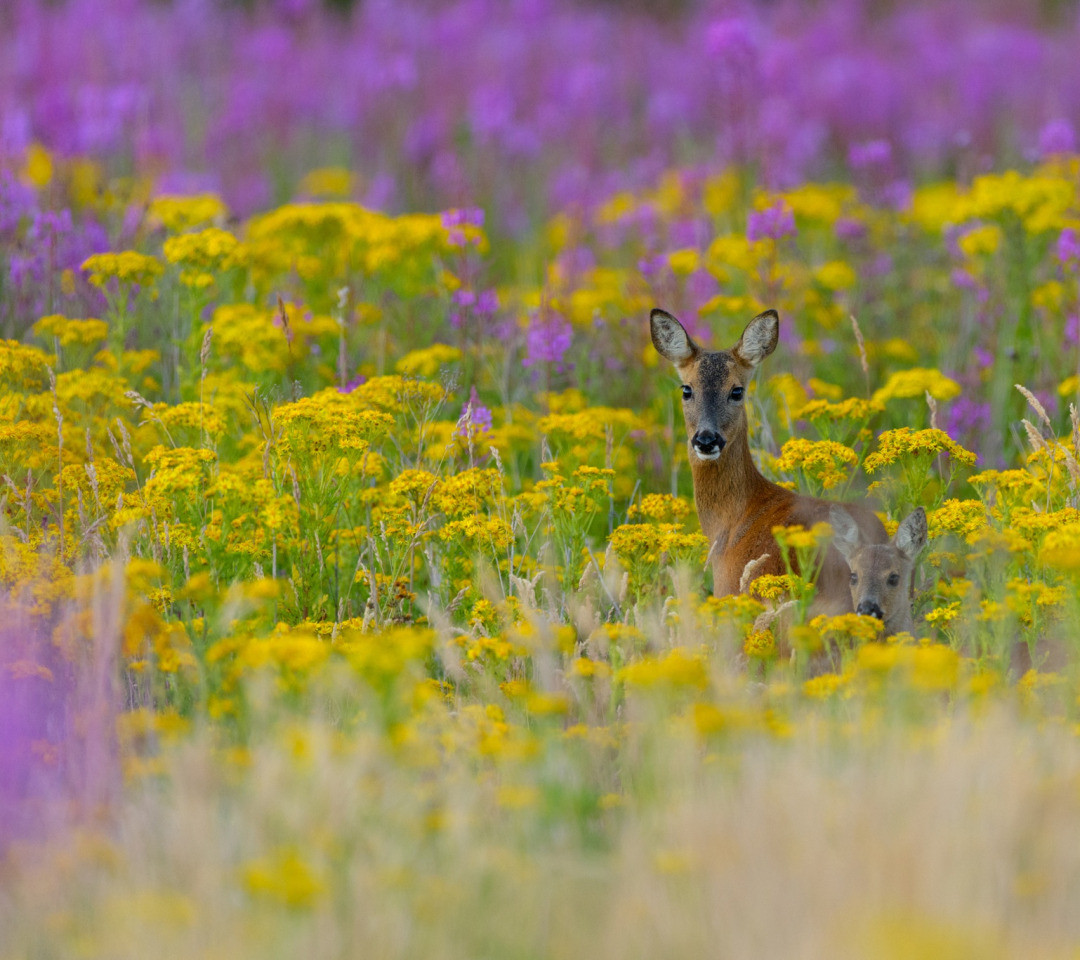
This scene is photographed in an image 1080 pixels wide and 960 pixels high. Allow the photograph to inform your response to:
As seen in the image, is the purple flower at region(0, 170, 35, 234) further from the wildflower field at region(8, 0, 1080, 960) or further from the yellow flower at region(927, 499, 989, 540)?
the yellow flower at region(927, 499, 989, 540)

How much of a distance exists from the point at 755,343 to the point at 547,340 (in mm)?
1398

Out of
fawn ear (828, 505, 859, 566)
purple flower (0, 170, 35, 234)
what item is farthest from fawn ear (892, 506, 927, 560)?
purple flower (0, 170, 35, 234)

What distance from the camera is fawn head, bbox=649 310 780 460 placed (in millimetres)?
5449

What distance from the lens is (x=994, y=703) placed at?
362cm

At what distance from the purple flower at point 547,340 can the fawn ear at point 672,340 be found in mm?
1093

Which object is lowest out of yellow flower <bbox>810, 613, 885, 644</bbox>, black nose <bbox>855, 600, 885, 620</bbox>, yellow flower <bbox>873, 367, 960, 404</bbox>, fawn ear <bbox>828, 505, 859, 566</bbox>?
black nose <bbox>855, 600, 885, 620</bbox>

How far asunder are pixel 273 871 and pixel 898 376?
4.34 m

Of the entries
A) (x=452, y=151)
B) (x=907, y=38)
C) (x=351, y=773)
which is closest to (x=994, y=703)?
(x=351, y=773)

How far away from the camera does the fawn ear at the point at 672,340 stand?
18.6 feet

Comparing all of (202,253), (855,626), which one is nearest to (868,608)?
(855,626)

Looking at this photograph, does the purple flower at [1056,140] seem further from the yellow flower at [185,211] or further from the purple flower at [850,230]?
the yellow flower at [185,211]

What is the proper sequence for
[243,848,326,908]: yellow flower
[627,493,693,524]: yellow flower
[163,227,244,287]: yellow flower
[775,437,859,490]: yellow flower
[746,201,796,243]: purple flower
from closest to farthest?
[243,848,326,908]: yellow flower, [775,437,859,490]: yellow flower, [627,493,693,524]: yellow flower, [163,227,244,287]: yellow flower, [746,201,796,243]: purple flower

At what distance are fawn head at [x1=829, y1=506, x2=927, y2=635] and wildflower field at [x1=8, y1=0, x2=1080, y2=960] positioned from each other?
5.0 inches

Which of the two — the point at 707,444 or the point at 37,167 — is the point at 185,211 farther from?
the point at 707,444
